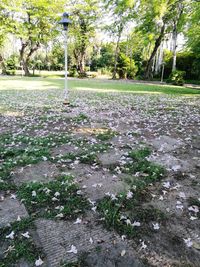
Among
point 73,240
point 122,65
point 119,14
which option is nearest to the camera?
point 73,240

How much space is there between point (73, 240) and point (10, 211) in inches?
34.5

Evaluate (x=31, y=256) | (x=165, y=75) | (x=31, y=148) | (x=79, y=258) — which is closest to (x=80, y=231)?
(x=79, y=258)

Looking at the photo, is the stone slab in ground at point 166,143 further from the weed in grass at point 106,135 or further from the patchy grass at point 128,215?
the patchy grass at point 128,215

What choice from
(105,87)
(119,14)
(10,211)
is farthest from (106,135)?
(119,14)

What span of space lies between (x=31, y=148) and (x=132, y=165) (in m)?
2.03

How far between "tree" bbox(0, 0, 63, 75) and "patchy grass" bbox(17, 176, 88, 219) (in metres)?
32.4

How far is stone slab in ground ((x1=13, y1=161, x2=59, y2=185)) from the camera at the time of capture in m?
3.52

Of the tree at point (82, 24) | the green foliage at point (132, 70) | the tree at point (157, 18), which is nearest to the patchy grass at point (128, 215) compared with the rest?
the tree at point (157, 18)

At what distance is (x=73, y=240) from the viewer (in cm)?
232

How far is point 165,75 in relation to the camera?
102 feet

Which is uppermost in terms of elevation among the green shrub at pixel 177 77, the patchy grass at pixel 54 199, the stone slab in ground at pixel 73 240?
the green shrub at pixel 177 77

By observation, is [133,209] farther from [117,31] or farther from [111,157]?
[117,31]

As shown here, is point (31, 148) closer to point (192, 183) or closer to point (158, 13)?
point (192, 183)

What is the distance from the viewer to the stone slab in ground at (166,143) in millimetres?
5034
